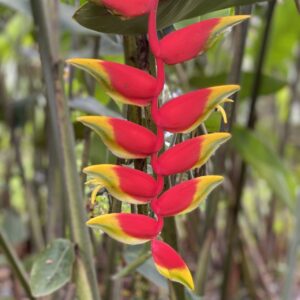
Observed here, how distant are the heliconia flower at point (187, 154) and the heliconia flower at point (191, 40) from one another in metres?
0.05

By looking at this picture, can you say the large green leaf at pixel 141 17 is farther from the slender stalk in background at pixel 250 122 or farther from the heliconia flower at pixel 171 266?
the slender stalk in background at pixel 250 122

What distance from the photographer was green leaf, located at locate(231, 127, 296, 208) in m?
0.86

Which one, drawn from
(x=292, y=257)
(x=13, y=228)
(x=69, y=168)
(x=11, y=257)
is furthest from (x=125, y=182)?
(x=13, y=228)

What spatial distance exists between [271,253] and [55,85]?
1.08 metres

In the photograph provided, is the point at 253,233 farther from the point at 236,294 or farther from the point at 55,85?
the point at 55,85

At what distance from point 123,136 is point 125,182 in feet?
0.08

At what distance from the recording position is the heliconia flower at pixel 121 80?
341 millimetres

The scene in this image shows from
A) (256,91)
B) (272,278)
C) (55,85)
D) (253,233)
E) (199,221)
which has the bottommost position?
(272,278)

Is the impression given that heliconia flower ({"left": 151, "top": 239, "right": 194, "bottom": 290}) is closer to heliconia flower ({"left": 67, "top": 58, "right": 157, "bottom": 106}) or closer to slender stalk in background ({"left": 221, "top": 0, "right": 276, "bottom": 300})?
heliconia flower ({"left": 67, "top": 58, "right": 157, "bottom": 106})

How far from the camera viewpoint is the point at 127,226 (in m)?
0.35

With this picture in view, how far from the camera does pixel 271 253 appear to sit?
152 centimetres

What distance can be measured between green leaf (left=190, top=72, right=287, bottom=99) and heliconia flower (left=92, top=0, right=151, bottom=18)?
1.63 feet

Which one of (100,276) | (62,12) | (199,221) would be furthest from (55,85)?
(100,276)

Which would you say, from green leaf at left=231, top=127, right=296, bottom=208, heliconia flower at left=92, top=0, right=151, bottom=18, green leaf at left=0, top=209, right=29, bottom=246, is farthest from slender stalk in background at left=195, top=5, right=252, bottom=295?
green leaf at left=0, top=209, right=29, bottom=246
